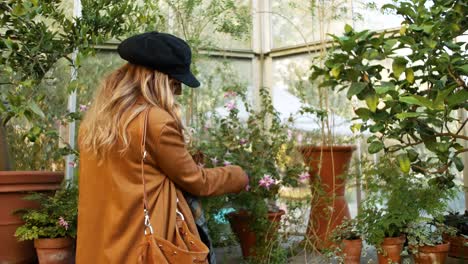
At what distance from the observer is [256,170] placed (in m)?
2.57

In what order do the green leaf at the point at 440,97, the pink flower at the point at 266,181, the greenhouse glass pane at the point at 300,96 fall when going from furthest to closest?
1. the greenhouse glass pane at the point at 300,96
2. the pink flower at the point at 266,181
3. the green leaf at the point at 440,97

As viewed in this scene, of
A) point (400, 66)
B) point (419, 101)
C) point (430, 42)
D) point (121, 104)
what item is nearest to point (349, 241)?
point (400, 66)

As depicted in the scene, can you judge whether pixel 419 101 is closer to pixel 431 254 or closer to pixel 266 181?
pixel 266 181

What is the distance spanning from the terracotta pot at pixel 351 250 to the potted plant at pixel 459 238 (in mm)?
564

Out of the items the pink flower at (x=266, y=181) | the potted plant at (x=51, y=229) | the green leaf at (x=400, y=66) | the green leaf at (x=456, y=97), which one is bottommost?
the potted plant at (x=51, y=229)

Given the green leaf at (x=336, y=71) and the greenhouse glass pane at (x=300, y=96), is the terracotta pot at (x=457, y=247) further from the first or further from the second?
the green leaf at (x=336, y=71)

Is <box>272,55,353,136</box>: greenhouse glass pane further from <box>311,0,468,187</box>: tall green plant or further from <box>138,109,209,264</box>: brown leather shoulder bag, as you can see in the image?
<box>138,109,209,264</box>: brown leather shoulder bag

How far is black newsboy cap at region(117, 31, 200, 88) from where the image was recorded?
157 centimetres

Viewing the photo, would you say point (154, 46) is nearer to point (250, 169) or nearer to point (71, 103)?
point (250, 169)

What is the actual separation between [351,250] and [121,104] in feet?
5.50

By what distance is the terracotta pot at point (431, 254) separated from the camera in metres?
2.45

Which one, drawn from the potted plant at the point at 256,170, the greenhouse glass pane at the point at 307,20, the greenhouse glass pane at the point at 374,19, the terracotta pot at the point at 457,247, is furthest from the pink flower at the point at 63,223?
the greenhouse glass pane at the point at 374,19

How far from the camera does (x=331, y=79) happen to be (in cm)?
217

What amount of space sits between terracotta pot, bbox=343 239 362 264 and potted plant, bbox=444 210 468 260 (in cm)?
56
